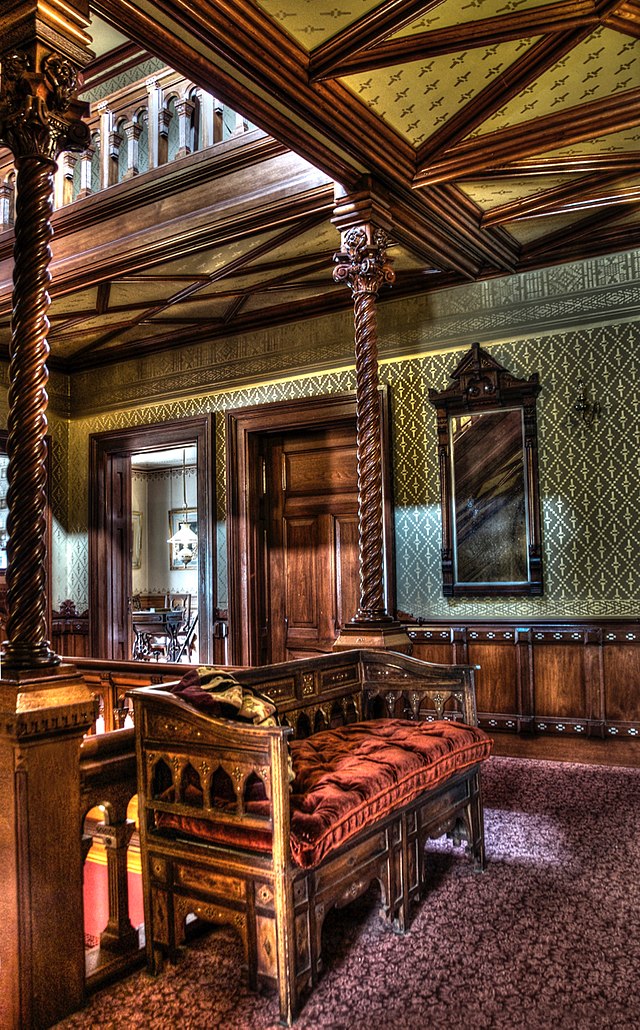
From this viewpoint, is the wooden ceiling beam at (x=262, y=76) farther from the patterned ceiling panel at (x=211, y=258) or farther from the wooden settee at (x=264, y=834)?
the wooden settee at (x=264, y=834)

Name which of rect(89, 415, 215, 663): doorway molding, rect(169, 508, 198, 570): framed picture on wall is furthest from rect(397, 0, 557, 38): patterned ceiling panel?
rect(169, 508, 198, 570): framed picture on wall

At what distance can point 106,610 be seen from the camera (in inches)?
341

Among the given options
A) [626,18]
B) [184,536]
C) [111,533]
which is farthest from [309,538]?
[184,536]

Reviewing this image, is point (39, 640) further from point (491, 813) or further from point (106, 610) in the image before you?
point (106, 610)

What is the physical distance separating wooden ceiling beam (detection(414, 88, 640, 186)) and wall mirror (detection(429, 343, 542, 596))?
Answer: 1.85 meters

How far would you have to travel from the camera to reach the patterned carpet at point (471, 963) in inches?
95.5

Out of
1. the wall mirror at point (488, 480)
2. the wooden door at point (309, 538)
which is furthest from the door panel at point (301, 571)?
the wall mirror at point (488, 480)

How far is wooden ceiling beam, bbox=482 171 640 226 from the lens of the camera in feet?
16.0

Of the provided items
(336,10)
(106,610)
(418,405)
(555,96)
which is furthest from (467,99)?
(106,610)

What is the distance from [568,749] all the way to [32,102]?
202 inches

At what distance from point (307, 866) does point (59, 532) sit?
7183mm

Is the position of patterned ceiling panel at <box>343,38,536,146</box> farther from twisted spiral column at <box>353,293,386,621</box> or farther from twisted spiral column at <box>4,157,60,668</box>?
twisted spiral column at <box>4,157,60,668</box>

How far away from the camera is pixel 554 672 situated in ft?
18.8

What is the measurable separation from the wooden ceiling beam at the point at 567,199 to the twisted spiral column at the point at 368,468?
1.27 meters
